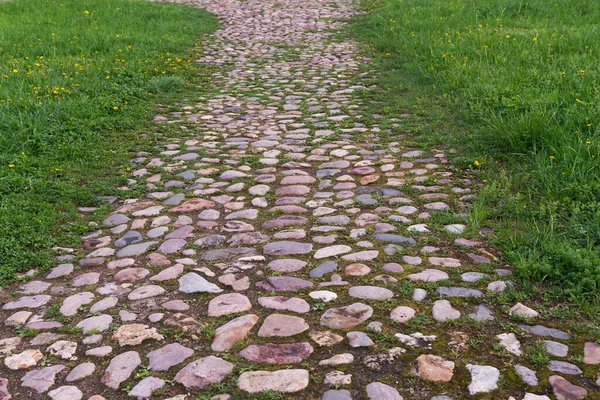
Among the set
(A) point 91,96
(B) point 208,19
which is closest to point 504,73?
(A) point 91,96

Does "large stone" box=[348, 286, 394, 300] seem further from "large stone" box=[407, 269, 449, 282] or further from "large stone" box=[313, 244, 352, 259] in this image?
"large stone" box=[313, 244, 352, 259]

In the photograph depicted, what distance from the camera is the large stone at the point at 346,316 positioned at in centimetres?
319

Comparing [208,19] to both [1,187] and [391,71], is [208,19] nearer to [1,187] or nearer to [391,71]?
[391,71]

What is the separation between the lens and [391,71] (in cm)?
852

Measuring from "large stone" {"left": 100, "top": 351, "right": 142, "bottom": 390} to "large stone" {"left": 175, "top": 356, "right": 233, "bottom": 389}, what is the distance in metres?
Result: 0.25

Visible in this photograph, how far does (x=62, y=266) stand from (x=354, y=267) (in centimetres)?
193

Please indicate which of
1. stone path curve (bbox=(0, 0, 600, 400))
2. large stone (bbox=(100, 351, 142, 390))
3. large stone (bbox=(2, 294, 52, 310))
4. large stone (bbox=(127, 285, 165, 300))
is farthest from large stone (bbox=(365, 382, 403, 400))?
large stone (bbox=(2, 294, 52, 310))

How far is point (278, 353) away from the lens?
2986 millimetres

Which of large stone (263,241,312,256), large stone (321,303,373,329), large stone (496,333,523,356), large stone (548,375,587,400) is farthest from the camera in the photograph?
large stone (263,241,312,256)

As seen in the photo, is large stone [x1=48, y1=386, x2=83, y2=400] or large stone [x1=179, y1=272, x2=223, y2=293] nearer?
large stone [x1=48, y1=386, x2=83, y2=400]

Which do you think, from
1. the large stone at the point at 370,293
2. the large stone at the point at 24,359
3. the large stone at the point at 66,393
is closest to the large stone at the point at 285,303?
the large stone at the point at 370,293

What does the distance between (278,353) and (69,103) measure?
469 cm

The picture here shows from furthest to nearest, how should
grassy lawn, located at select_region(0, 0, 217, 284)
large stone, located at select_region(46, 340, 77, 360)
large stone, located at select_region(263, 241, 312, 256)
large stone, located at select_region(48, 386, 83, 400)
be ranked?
1. grassy lawn, located at select_region(0, 0, 217, 284)
2. large stone, located at select_region(263, 241, 312, 256)
3. large stone, located at select_region(46, 340, 77, 360)
4. large stone, located at select_region(48, 386, 83, 400)

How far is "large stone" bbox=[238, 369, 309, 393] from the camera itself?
8.95 feet
